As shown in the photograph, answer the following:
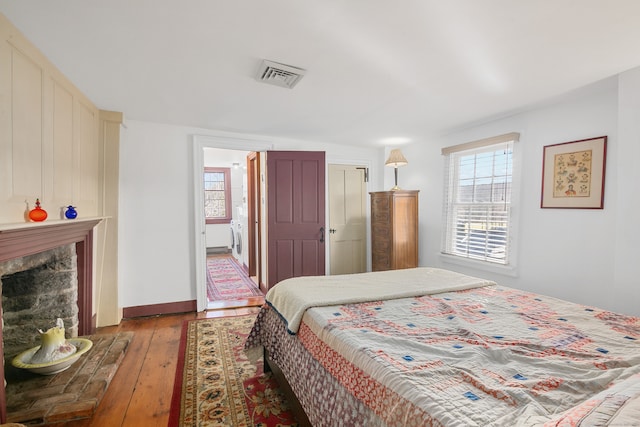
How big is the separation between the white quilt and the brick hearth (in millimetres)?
1247

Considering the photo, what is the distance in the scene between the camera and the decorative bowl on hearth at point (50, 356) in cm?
211

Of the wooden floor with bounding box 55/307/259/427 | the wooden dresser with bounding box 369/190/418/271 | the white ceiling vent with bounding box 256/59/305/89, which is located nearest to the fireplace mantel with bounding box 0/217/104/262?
the wooden floor with bounding box 55/307/259/427

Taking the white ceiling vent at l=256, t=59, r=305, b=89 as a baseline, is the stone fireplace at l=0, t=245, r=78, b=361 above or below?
below

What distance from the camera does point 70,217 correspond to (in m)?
2.34

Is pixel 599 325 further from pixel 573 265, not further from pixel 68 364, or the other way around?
pixel 68 364

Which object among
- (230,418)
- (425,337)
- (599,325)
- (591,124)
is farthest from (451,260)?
(230,418)

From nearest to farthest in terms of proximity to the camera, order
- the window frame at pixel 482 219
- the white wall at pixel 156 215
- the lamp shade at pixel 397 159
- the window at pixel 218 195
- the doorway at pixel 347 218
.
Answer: the window frame at pixel 482 219 < the white wall at pixel 156 215 < the lamp shade at pixel 397 159 < the doorway at pixel 347 218 < the window at pixel 218 195

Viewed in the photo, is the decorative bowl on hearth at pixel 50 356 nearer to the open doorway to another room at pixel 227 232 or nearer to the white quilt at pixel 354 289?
the white quilt at pixel 354 289

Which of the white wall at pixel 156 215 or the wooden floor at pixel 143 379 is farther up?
the white wall at pixel 156 215

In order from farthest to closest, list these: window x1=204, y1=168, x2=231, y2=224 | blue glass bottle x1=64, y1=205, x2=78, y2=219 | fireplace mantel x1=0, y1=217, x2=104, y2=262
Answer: window x1=204, y1=168, x2=231, y2=224 → blue glass bottle x1=64, y1=205, x2=78, y2=219 → fireplace mantel x1=0, y1=217, x2=104, y2=262

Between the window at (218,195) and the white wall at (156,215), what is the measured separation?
4.42m

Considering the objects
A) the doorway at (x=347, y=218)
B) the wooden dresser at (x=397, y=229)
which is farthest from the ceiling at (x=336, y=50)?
the doorway at (x=347, y=218)

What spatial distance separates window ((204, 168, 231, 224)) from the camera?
26.5 ft

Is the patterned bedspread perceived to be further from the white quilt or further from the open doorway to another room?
the open doorway to another room
